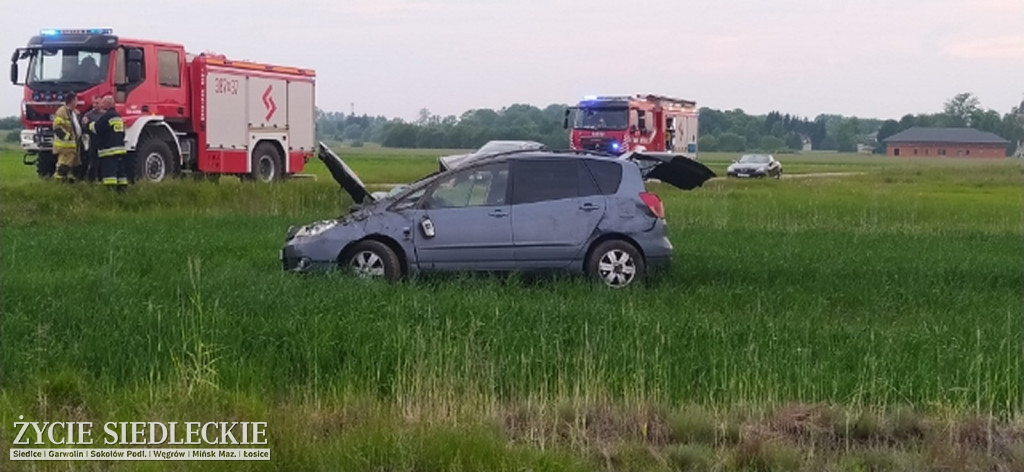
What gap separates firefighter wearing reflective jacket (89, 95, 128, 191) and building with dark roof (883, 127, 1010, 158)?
315 ft

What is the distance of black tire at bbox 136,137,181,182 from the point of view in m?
21.8

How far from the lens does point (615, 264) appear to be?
12109 mm

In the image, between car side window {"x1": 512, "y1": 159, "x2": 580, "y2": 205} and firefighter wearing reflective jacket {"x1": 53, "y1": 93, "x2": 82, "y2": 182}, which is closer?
car side window {"x1": 512, "y1": 159, "x2": 580, "y2": 205}

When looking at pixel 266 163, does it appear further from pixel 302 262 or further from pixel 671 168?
pixel 302 262

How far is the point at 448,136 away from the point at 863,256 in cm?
6414

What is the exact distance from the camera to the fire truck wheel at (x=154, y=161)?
72.0 feet

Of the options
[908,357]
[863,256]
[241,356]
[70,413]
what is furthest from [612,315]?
[863,256]

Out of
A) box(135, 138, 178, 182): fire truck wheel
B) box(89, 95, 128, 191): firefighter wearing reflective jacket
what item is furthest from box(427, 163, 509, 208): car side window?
box(135, 138, 178, 182): fire truck wheel

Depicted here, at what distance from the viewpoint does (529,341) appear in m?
8.28

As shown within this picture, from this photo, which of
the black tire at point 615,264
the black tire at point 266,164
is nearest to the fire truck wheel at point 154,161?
the black tire at point 266,164

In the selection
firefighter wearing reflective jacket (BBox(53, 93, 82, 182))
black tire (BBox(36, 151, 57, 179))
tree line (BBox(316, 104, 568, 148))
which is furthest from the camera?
tree line (BBox(316, 104, 568, 148))

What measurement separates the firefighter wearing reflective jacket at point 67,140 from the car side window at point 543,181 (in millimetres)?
11526

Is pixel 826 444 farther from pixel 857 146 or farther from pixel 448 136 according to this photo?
pixel 857 146

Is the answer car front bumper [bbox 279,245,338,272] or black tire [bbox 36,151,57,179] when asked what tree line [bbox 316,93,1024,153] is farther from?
car front bumper [bbox 279,245,338,272]
